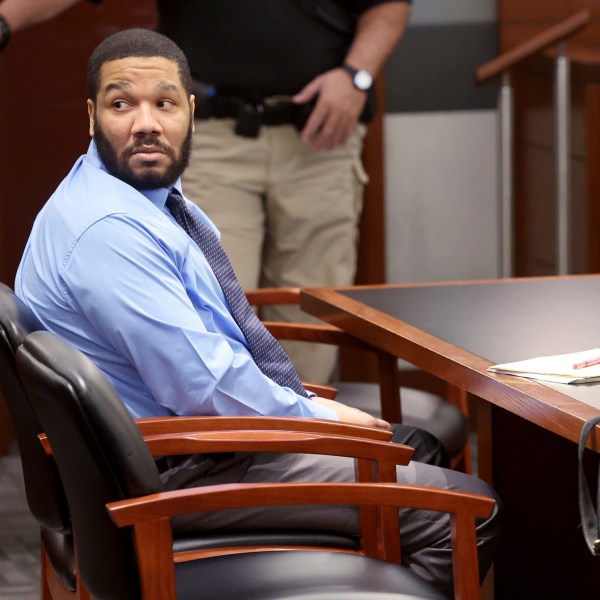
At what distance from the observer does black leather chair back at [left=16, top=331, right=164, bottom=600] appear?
1695 millimetres

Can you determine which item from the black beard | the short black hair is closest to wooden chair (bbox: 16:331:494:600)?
the black beard

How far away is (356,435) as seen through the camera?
6.69 ft

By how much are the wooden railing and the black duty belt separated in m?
0.70

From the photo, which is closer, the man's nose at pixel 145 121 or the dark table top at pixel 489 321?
the dark table top at pixel 489 321

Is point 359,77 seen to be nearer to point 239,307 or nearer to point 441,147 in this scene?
point 441,147

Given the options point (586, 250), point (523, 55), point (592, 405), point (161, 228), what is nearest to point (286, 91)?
point (523, 55)

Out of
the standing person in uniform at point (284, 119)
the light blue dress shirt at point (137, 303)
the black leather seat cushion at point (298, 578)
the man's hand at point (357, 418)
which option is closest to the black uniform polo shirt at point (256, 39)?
the standing person in uniform at point (284, 119)

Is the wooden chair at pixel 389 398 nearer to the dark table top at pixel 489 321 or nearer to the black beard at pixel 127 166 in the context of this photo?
the dark table top at pixel 489 321

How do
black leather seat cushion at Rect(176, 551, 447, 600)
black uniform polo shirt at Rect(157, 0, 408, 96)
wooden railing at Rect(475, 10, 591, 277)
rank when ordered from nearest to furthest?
1. black leather seat cushion at Rect(176, 551, 447, 600)
2. black uniform polo shirt at Rect(157, 0, 408, 96)
3. wooden railing at Rect(475, 10, 591, 277)

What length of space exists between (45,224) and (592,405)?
93cm

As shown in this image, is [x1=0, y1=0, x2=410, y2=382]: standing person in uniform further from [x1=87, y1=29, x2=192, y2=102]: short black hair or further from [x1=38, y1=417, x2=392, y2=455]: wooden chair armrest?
[x1=38, y1=417, x2=392, y2=455]: wooden chair armrest

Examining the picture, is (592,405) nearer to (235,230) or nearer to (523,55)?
(235,230)

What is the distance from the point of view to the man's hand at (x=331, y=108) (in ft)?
11.7

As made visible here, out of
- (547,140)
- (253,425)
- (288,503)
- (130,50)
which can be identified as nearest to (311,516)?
(253,425)
